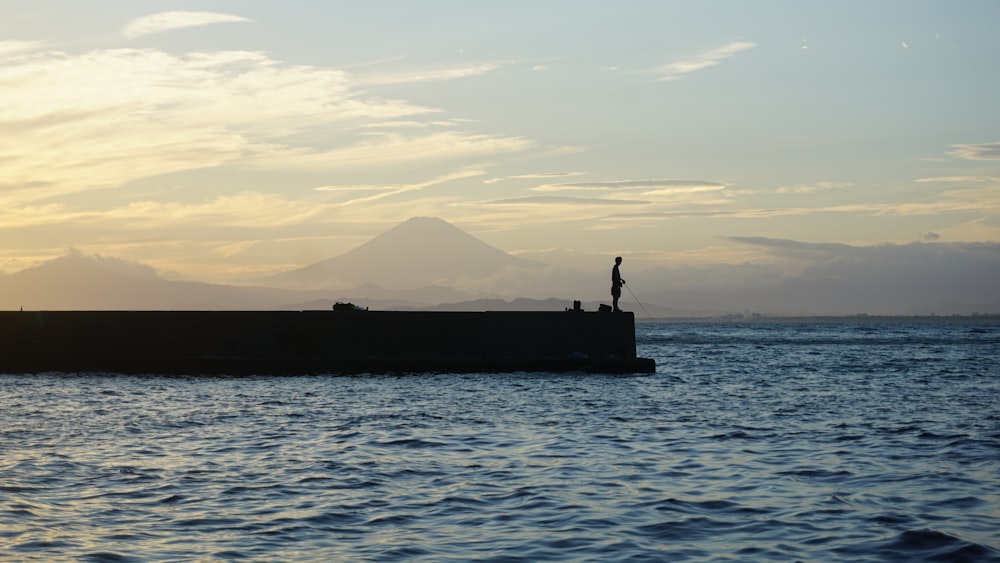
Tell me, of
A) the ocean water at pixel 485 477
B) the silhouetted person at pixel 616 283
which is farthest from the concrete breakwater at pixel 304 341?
the ocean water at pixel 485 477

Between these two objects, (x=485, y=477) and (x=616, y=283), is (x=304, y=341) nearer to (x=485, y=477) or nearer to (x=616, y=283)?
(x=616, y=283)

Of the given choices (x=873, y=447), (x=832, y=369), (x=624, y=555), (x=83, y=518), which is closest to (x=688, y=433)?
(x=873, y=447)

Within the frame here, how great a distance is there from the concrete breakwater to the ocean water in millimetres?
4534

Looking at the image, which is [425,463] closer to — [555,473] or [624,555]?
[555,473]

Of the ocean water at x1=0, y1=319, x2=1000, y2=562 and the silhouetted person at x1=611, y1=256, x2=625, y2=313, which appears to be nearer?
the ocean water at x1=0, y1=319, x2=1000, y2=562

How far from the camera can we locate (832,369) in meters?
39.1

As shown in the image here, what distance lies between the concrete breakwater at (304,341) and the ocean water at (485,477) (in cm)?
453

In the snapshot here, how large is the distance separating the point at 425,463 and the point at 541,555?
191 inches

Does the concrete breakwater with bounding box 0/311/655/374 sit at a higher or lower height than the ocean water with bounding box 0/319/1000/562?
higher

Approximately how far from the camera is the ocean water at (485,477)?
8516 mm

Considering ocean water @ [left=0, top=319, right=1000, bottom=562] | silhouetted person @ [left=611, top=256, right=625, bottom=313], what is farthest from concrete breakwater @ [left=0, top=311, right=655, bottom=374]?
ocean water @ [left=0, top=319, right=1000, bottom=562]

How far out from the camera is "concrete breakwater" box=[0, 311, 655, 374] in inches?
1080

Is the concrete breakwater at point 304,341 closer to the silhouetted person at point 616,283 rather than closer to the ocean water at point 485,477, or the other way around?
the silhouetted person at point 616,283

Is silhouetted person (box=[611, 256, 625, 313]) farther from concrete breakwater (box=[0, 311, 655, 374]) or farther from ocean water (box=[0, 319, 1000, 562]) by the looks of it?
ocean water (box=[0, 319, 1000, 562])
